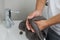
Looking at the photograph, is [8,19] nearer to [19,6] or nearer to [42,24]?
[19,6]

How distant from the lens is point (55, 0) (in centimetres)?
90

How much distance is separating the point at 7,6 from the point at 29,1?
0.65 feet

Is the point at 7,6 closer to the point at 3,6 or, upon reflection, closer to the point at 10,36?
the point at 3,6

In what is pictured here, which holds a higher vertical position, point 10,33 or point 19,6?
point 19,6

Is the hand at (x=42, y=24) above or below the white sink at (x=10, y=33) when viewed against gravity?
above

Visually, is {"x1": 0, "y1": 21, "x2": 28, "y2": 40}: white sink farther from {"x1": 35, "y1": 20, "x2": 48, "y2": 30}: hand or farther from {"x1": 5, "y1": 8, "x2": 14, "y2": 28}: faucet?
{"x1": 35, "y1": 20, "x2": 48, "y2": 30}: hand

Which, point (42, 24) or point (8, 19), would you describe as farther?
point (8, 19)

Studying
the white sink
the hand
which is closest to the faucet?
the white sink

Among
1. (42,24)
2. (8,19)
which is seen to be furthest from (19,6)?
(42,24)

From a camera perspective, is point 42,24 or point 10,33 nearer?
point 42,24

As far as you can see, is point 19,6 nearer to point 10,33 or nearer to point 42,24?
point 10,33

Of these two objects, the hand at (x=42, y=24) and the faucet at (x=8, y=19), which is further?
the faucet at (x=8, y=19)

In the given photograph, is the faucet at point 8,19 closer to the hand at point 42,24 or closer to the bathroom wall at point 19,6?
the bathroom wall at point 19,6

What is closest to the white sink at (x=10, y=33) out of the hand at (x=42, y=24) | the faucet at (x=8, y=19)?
the faucet at (x=8, y=19)
